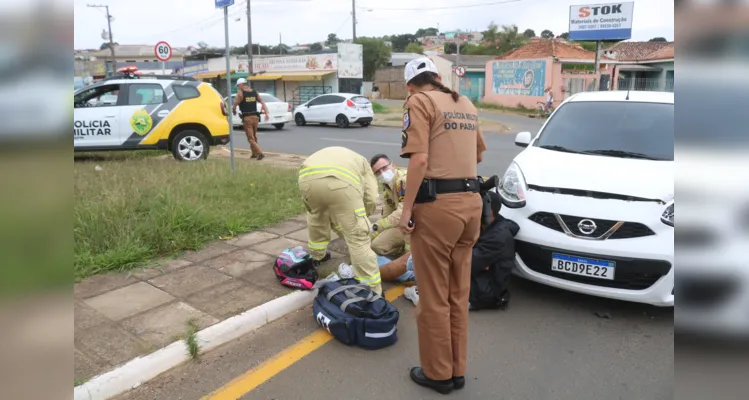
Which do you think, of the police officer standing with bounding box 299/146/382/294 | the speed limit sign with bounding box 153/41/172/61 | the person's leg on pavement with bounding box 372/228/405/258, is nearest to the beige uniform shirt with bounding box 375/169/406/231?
the person's leg on pavement with bounding box 372/228/405/258

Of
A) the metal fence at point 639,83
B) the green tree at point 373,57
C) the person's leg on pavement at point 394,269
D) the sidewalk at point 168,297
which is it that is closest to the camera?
the sidewalk at point 168,297

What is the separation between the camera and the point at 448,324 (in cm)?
283

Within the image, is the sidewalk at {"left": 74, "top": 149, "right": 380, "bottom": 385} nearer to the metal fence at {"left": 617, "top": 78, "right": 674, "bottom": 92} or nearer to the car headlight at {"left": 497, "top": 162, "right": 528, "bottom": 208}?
the car headlight at {"left": 497, "top": 162, "right": 528, "bottom": 208}

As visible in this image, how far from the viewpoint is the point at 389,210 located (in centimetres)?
489

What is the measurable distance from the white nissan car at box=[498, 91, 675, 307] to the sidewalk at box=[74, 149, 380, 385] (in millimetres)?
1805

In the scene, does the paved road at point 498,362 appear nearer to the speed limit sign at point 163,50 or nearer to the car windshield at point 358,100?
the speed limit sign at point 163,50

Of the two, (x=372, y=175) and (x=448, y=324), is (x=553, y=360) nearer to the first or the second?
(x=448, y=324)

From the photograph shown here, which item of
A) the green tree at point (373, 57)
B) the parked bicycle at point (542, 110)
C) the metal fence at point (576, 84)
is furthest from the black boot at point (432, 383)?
the green tree at point (373, 57)

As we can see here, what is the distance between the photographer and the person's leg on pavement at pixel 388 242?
4.99m

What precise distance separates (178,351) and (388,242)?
2356mm

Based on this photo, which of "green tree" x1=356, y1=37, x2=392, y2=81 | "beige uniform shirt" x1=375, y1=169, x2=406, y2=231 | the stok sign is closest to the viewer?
"beige uniform shirt" x1=375, y1=169, x2=406, y2=231

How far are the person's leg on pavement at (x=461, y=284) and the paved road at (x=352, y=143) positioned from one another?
694cm

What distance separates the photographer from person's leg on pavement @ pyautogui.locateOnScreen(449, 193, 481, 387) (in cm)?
282

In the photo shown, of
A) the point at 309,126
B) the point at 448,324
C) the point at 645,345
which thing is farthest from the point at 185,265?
the point at 309,126
